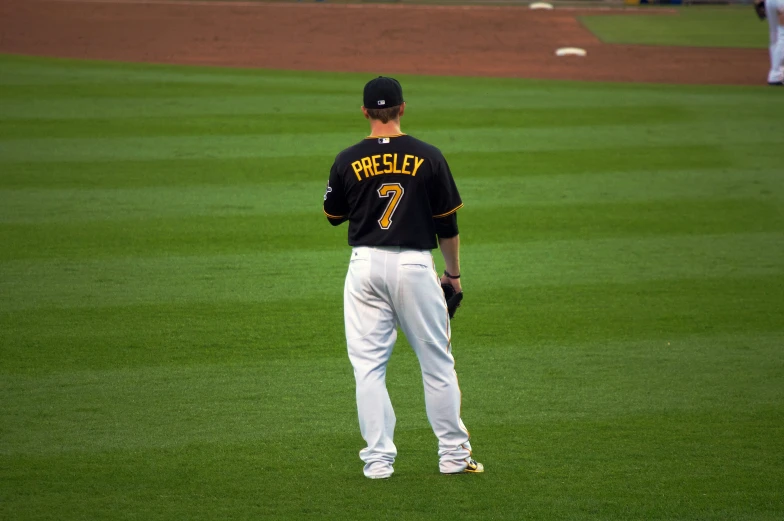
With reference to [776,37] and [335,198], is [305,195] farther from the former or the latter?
[776,37]

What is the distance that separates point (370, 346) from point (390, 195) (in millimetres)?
673

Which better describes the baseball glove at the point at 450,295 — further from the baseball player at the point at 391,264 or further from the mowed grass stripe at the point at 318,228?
the mowed grass stripe at the point at 318,228

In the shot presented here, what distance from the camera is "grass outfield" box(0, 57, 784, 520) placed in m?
4.35

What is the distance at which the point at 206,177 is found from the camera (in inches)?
396

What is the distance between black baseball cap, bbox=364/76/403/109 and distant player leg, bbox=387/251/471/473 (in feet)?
2.12

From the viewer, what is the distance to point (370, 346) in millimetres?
4320

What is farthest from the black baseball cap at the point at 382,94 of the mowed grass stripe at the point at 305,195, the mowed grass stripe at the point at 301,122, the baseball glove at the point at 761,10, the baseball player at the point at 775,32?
the baseball glove at the point at 761,10

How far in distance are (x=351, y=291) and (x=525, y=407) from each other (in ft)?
4.62

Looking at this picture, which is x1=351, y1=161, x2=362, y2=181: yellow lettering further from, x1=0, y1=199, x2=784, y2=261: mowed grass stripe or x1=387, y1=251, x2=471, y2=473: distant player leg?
x1=0, y1=199, x2=784, y2=261: mowed grass stripe

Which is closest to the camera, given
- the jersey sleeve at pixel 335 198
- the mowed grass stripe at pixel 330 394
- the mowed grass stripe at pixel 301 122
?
the jersey sleeve at pixel 335 198

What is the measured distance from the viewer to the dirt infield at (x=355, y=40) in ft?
57.1

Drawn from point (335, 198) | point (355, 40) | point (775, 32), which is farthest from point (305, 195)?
point (355, 40)

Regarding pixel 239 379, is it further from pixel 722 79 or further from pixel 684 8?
pixel 684 8

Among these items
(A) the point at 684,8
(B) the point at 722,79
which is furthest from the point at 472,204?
(A) the point at 684,8
